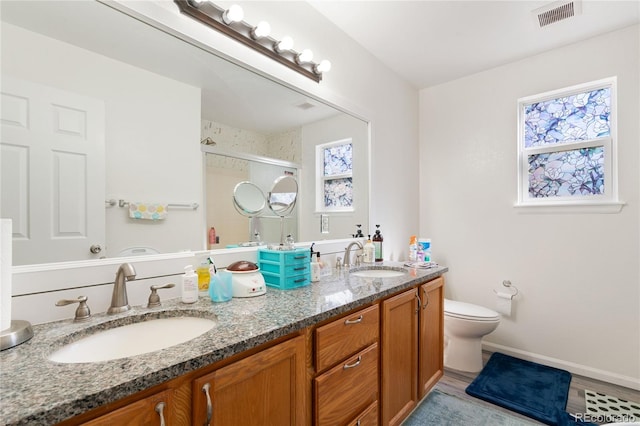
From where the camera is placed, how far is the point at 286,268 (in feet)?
4.46

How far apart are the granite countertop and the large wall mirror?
0.94 ft

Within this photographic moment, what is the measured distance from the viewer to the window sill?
2113 mm

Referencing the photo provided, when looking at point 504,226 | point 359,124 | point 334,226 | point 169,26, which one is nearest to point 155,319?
point 169,26

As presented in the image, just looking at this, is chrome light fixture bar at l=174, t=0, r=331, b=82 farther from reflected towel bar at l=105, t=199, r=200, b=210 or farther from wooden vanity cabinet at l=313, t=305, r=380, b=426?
wooden vanity cabinet at l=313, t=305, r=380, b=426

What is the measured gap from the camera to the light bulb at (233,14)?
1.32 meters

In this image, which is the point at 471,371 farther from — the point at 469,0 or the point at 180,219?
the point at 469,0

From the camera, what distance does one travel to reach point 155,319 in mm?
993

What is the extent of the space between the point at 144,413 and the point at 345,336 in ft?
2.40

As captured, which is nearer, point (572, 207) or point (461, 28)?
point (461, 28)

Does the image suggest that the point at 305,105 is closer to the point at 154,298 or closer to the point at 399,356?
the point at 154,298

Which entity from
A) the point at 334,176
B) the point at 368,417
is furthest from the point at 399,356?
the point at 334,176

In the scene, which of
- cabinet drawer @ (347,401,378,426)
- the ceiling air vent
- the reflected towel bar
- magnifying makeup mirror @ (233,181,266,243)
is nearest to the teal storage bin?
magnifying makeup mirror @ (233,181,266,243)

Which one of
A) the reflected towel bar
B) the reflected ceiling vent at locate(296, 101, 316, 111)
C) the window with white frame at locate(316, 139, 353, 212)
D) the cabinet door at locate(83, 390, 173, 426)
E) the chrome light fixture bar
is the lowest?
the cabinet door at locate(83, 390, 173, 426)

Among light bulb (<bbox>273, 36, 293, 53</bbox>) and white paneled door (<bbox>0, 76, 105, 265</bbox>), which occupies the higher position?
light bulb (<bbox>273, 36, 293, 53</bbox>)
